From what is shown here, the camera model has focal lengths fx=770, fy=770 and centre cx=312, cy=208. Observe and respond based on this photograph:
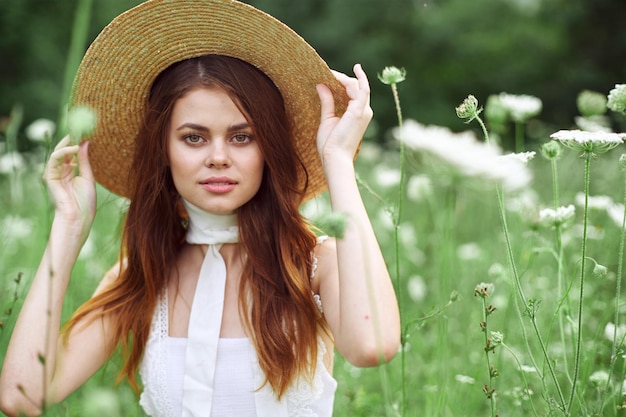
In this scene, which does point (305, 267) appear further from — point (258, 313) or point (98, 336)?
point (98, 336)

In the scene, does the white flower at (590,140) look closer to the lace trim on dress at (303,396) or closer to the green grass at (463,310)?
the green grass at (463,310)

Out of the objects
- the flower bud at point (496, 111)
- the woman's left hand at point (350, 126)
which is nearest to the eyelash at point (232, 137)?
the woman's left hand at point (350, 126)

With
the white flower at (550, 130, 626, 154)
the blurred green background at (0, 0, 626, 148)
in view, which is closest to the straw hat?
the white flower at (550, 130, 626, 154)

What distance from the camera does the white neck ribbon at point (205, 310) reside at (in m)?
1.49

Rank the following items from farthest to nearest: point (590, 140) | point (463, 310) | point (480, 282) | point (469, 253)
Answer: point (469, 253) → point (463, 310) → point (480, 282) → point (590, 140)

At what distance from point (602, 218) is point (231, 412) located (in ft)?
5.40

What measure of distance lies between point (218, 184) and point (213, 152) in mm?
65

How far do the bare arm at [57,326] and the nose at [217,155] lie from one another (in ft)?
0.78

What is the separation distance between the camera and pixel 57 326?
1.43 m

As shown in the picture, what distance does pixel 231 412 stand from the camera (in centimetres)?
151

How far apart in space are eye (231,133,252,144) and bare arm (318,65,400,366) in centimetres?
14

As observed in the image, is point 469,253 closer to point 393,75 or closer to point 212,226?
point 212,226

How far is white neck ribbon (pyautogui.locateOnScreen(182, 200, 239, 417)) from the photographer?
4.90ft

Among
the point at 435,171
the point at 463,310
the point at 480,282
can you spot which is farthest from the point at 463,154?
the point at 463,310
